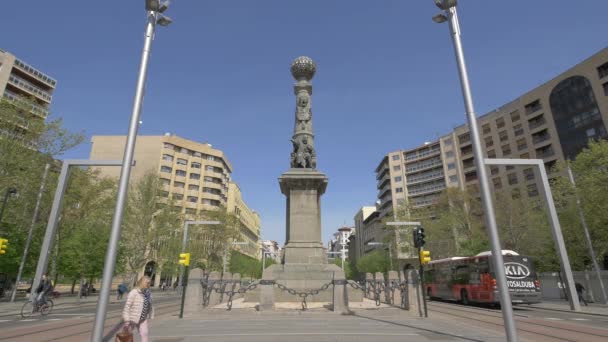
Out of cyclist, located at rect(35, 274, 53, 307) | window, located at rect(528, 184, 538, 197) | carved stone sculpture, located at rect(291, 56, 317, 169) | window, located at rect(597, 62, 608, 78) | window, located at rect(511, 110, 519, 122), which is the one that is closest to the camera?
cyclist, located at rect(35, 274, 53, 307)

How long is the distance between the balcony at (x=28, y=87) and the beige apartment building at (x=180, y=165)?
16201mm

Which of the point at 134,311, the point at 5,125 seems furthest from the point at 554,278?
the point at 5,125

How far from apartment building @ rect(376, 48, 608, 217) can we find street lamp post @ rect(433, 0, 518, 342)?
30183mm

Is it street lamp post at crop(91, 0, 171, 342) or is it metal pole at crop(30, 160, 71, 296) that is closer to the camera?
street lamp post at crop(91, 0, 171, 342)

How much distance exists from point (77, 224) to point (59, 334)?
2510 centimetres

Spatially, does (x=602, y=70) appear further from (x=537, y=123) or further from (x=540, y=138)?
(x=540, y=138)

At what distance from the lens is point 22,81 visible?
169 ft

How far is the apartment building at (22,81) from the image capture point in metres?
47.7


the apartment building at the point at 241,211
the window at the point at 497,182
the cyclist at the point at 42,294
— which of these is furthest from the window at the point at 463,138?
the cyclist at the point at 42,294

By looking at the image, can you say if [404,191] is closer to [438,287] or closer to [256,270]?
[256,270]

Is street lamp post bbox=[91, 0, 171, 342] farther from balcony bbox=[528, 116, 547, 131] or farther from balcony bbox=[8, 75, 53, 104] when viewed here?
balcony bbox=[528, 116, 547, 131]

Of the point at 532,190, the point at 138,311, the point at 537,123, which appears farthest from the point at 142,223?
the point at 537,123

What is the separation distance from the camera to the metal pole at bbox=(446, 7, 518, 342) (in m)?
6.61

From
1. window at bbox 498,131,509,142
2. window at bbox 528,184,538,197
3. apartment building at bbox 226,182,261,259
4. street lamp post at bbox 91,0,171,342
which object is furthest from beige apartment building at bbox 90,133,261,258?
street lamp post at bbox 91,0,171,342
